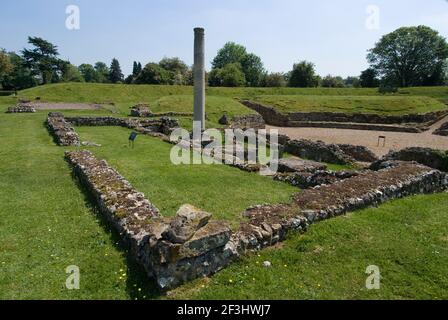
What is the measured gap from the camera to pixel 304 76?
70.8m

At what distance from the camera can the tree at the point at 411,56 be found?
2758 inches

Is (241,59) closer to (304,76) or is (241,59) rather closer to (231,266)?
(304,76)

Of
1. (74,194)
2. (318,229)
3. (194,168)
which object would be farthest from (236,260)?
(194,168)

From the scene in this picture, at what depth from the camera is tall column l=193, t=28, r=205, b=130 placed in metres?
22.6

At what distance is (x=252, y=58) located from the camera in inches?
3802

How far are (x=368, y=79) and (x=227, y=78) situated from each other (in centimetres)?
3128

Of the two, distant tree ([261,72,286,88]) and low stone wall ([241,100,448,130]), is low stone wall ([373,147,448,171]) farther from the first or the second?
distant tree ([261,72,286,88])

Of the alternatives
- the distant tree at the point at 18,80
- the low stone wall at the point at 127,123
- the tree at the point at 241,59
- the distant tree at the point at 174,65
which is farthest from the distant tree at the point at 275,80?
the low stone wall at the point at 127,123

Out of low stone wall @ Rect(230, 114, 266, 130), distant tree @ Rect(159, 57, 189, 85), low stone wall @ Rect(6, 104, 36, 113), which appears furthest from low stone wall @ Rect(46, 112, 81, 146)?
distant tree @ Rect(159, 57, 189, 85)

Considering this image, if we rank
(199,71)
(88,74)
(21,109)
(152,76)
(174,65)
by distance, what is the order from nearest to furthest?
(199,71) < (21,109) < (152,76) < (174,65) < (88,74)

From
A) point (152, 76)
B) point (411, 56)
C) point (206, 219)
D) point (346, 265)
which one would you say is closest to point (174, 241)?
point (206, 219)

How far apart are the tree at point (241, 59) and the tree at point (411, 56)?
93.6ft

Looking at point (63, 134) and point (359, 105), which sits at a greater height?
point (359, 105)
